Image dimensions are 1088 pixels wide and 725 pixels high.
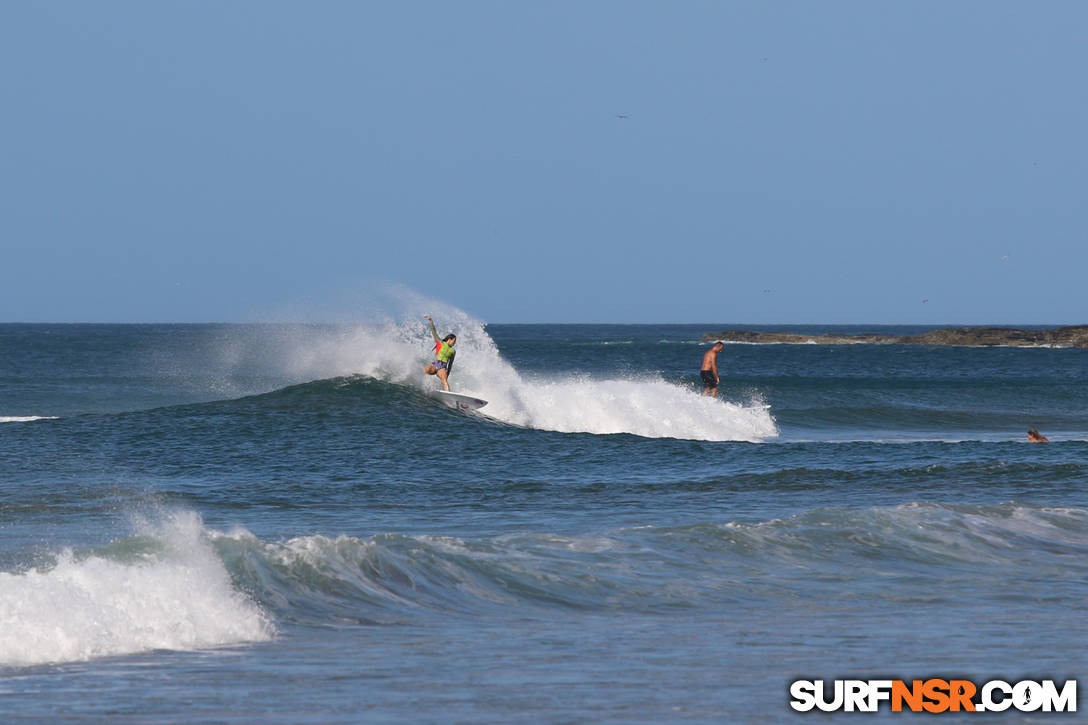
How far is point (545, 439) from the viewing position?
2397cm

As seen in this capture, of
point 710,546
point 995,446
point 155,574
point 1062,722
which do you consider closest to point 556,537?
point 710,546

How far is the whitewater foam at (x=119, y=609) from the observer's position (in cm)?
843

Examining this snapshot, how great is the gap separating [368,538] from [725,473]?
8.12m

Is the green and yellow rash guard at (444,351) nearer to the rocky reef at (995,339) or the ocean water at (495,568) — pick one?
the ocean water at (495,568)

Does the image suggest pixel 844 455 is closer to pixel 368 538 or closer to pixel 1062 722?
pixel 368 538

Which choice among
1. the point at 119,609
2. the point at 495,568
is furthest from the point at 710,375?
the point at 119,609

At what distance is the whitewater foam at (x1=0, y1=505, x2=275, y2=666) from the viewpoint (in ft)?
27.7

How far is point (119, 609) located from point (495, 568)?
334 centimetres

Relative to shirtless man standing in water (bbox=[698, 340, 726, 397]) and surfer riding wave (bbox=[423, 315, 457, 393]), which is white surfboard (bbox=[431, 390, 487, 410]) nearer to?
surfer riding wave (bbox=[423, 315, 457, 393])

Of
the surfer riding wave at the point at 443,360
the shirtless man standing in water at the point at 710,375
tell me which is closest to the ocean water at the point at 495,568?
the surfer riding wave at the point at 443,360

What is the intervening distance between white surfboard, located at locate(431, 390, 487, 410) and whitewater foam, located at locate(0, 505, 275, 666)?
17233 mm

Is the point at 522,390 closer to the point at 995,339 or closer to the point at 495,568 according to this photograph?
the point at 495,568

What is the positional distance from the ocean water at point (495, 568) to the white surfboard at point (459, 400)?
619 mm

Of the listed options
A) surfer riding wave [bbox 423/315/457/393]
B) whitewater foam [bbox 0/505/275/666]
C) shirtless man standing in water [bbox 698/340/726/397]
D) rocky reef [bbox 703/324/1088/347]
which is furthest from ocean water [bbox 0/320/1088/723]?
rocky reef [bbox 703/324/1088/347]
